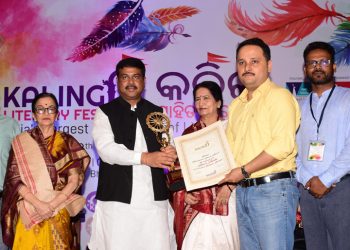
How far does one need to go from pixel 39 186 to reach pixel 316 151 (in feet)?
6.98

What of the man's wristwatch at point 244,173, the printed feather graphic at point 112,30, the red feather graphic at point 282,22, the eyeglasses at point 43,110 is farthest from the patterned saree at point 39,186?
the red feather graphic at point 282,22

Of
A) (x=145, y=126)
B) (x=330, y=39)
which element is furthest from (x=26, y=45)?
(x=330, y=39)

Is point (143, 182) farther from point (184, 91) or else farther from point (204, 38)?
point (204, 38)

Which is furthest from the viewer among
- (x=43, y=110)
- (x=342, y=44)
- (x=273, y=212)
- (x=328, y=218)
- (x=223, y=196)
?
(x=342, y=44)

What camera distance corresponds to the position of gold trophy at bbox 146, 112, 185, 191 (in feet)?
11.8

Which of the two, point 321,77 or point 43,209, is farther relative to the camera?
point 43,209

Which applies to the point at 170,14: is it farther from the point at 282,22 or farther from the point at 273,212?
the point at 273,212

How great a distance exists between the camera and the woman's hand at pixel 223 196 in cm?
357

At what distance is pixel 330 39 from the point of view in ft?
18.3

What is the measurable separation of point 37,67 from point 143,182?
284 cm

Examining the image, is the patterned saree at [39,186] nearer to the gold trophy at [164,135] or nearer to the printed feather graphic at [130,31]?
the gold trophy at [164,135]

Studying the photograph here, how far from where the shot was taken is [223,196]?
11.7 ft

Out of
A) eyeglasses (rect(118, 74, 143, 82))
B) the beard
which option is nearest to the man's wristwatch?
the beard

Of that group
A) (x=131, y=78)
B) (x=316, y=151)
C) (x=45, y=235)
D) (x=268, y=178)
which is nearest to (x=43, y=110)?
(x=131, y=78)
